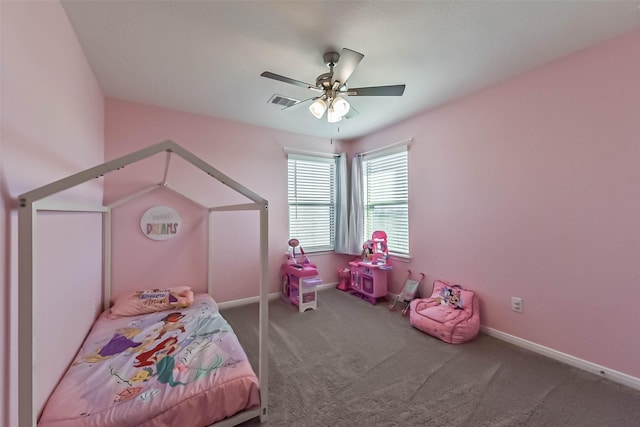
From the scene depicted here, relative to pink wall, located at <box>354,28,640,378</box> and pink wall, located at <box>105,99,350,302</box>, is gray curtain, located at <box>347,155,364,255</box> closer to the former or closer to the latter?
pink wall, located at <box>105,99,350,302</box>

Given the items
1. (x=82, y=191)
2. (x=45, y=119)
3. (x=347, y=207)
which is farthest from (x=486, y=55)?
(x=82, y=191)

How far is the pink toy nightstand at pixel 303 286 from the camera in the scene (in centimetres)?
318

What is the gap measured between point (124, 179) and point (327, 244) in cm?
278

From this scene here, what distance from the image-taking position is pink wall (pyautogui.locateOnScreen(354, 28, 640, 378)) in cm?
181

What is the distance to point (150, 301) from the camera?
8.30 feet

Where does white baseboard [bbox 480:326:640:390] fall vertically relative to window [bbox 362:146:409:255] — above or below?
below

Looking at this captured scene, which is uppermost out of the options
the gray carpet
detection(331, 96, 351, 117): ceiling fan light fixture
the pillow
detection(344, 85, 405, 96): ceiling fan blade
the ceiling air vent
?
the ceiling air vent

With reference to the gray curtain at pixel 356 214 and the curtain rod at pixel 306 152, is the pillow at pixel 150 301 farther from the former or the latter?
the gray curtain at pixel 356 214

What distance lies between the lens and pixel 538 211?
2.21 metres

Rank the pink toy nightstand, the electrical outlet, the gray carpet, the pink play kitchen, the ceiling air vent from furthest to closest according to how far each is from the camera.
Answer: the pink play kitchen, the pink toy nightstand, the ceiling air vent, the electrical outlet, the gray carpet

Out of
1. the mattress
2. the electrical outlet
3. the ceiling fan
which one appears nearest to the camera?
the mattress

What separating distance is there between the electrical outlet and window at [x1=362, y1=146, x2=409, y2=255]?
1258mm

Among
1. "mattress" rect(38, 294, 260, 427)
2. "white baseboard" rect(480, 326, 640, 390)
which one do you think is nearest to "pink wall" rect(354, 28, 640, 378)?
"white baseboard" rect(480, 326, 640, 390)

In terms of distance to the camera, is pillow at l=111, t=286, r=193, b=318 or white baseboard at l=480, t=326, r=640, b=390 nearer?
white baseboard at l=480, t=326, r=640, b=390
